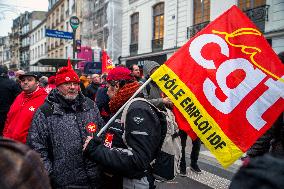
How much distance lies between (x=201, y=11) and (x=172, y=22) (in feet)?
7.46

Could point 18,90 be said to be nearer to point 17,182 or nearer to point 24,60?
point 17,182

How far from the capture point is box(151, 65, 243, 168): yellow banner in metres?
3.02

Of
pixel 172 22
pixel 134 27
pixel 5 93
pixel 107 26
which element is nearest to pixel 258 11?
pixel 172 22

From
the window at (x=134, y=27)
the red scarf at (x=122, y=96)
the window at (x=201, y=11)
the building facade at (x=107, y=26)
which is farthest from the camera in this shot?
the building facade at (x=107, y=26)

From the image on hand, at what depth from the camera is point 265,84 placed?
3.10m

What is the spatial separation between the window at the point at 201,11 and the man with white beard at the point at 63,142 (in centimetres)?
1402

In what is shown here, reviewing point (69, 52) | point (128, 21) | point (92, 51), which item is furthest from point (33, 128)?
point (69, 52)

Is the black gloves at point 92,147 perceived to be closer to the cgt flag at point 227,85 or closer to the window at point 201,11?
the cgt flag at point 227,85

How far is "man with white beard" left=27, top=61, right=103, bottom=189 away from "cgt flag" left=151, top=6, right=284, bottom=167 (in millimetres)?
800

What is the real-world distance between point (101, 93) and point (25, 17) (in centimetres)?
6603

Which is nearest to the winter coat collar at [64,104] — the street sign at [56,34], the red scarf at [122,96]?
the red scarf at [122,96]

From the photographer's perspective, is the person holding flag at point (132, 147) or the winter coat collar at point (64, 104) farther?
the winter coat collar at point (64, 104)

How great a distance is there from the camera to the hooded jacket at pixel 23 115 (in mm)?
4066

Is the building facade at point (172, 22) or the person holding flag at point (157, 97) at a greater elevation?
the building facade at point (172, 22)
